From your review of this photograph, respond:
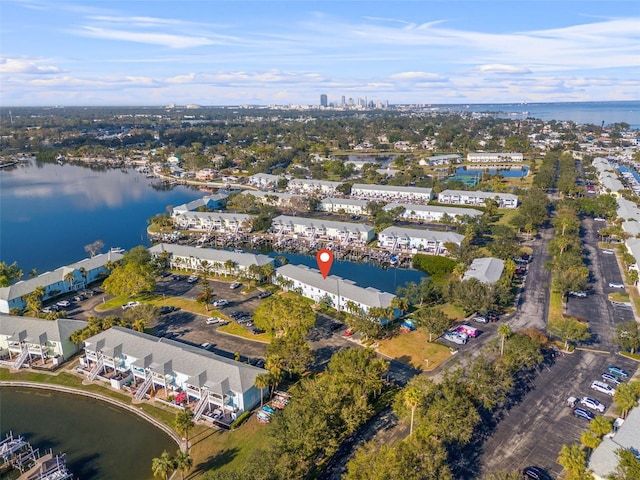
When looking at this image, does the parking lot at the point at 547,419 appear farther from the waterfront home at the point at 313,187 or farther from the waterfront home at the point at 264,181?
the waterfront home at the point at 264,181

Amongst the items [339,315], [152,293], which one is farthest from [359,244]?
[152,293]

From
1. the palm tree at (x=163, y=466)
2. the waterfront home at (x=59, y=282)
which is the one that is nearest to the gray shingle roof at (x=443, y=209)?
the waterfront home at (x=59, y=282)

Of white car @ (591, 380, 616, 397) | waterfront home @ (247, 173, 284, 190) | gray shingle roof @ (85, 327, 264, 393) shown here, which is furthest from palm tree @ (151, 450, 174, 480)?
waterfront home @ (247, 173, 284, 190)

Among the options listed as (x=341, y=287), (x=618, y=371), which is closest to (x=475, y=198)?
(x=341, y=287)

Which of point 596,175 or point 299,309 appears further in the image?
point 596,175

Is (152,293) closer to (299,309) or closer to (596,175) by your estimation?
(299,309)

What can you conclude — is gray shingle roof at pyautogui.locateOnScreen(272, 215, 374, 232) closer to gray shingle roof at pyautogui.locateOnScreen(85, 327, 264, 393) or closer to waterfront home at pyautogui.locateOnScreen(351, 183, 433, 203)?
waterfront home at pyautogui.locateOnScreen(351, 183, 433, 203)
